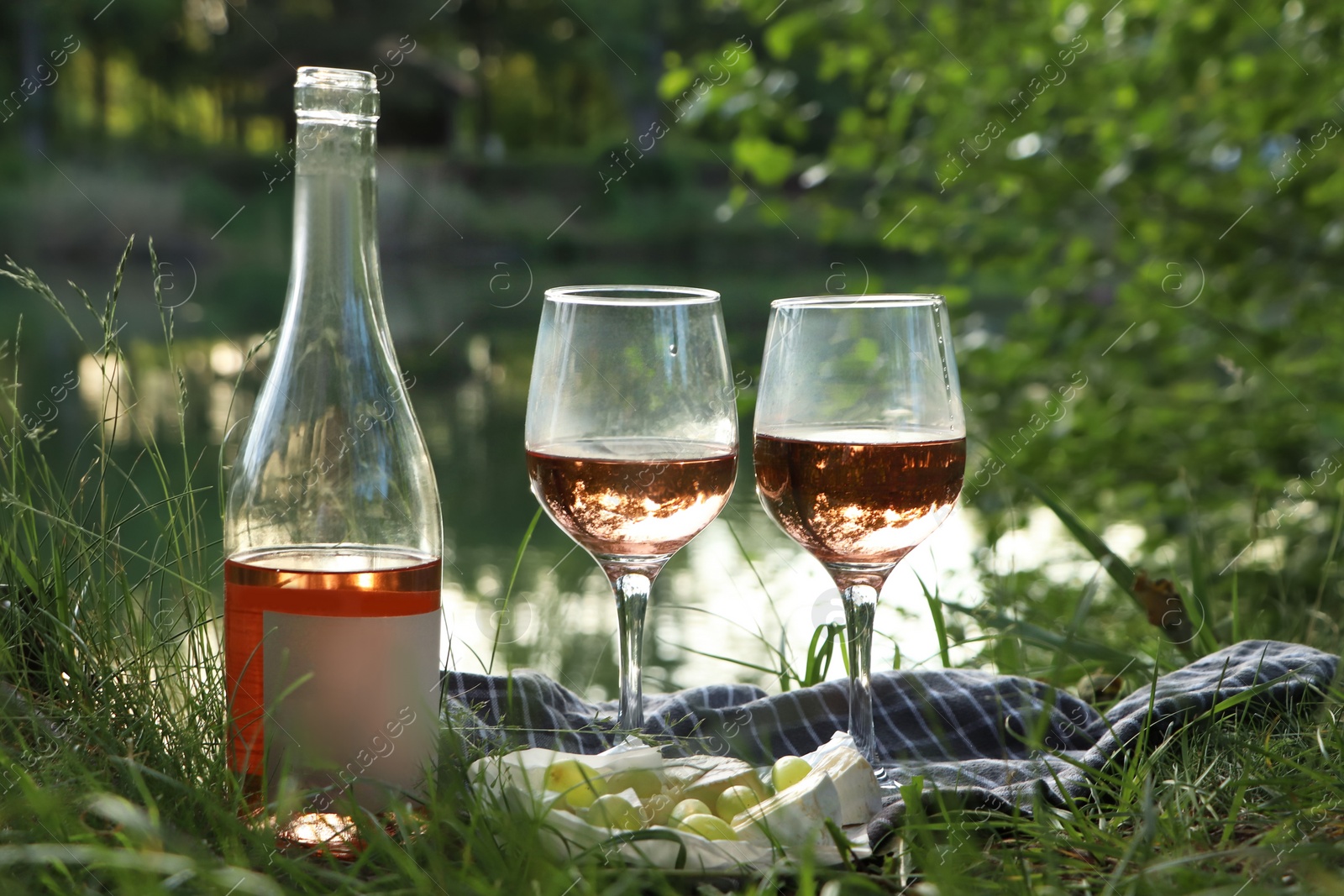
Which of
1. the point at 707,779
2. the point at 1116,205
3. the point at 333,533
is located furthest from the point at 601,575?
the point at 707,779

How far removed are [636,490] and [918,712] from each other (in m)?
0.41

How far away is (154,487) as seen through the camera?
17.1ft

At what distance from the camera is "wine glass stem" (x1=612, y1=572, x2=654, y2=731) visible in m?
1.06

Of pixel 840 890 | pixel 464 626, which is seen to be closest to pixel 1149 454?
pixel 464 626

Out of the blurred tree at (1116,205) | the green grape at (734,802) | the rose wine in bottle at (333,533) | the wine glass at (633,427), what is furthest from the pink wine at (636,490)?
the blurred tree at (1116,205)

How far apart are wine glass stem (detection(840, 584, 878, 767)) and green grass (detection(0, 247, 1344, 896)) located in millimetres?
170

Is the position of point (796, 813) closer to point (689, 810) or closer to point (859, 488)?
point (689, 810)

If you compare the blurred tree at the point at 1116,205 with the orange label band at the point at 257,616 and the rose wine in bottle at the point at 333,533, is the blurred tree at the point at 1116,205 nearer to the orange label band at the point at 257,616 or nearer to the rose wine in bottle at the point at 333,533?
the rose wine in bottle at the point at 333,533

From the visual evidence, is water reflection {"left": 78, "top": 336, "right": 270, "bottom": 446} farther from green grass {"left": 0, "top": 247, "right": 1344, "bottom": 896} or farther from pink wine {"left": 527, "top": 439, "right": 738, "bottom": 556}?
pink wine {"left": 527, "top": 439, "right": 738, "bottom": 556}

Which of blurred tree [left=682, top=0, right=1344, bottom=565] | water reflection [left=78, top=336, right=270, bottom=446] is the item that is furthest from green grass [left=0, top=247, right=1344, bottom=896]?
water reflection [left=78, top=336, right=270, bottom=446]

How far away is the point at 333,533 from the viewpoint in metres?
1.11

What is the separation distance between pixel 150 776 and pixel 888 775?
0.58m

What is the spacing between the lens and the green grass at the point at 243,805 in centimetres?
71

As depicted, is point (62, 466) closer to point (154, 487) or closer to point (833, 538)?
point (154, 487)
